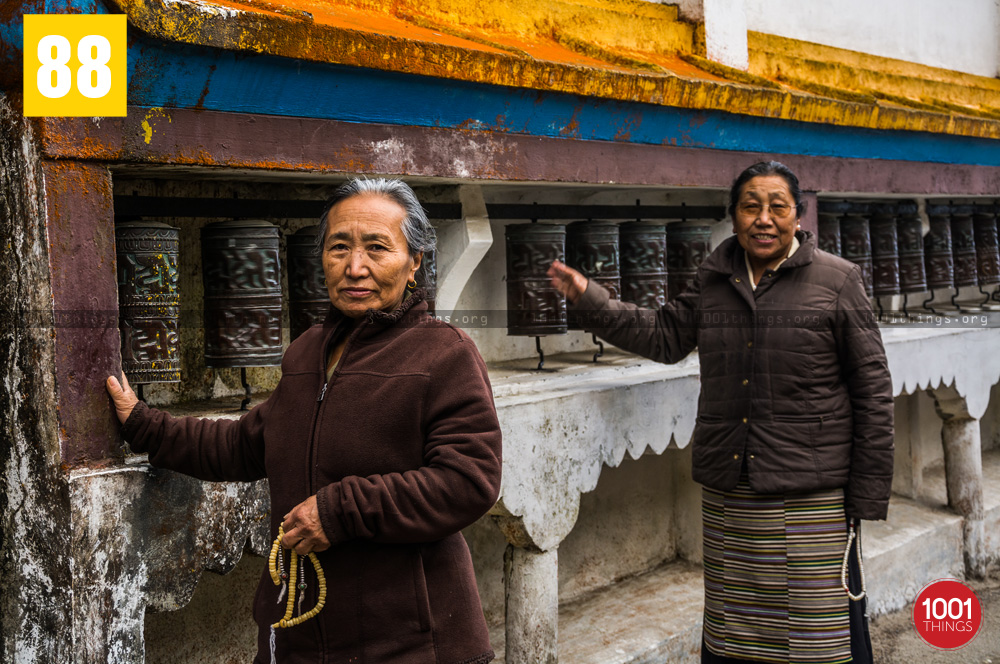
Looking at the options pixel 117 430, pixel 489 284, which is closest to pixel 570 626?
pixel 489 284

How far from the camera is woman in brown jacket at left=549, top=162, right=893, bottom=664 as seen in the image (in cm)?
271

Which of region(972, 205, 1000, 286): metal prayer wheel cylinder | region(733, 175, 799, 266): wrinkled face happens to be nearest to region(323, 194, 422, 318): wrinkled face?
region(733, 175, 799, 266): wrinkled face

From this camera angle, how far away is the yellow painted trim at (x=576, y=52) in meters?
2.22

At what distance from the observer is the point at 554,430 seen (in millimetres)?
3258

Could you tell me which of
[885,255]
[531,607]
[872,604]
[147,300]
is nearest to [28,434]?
[147,300]

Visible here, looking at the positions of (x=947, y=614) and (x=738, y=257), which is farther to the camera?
(x=947, y=614)

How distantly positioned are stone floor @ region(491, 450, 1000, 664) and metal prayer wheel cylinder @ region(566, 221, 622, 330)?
4.69 feet

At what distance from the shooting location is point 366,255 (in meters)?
1.80

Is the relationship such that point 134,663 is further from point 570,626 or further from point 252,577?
point 570,626

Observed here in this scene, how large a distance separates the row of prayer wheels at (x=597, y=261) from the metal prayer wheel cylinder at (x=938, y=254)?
2.06 meters

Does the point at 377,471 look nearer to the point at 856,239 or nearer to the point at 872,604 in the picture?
the point at 856,239

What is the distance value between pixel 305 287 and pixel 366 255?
44.1 inches

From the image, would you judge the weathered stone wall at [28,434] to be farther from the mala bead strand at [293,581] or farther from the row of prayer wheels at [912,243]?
the row of prayer wheels at [912,243]

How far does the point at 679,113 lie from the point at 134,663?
2.48m
